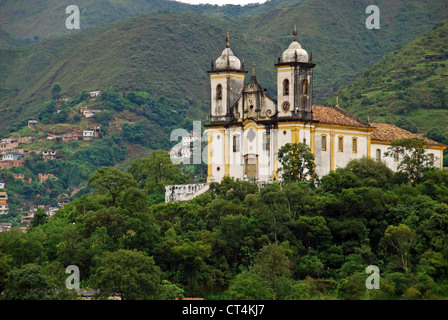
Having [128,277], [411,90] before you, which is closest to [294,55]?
[128,277]

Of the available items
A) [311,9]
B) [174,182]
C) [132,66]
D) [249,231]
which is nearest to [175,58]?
[132,66]

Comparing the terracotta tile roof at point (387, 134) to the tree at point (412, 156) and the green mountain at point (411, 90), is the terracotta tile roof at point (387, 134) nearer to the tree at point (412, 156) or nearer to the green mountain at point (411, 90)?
the tree at point (412, 156)

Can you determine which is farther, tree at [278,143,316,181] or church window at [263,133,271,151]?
church window at [263,133,271,151]

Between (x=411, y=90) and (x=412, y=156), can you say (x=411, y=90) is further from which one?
(x=412, y=156)

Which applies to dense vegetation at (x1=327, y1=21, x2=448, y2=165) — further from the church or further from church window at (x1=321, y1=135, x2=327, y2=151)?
church window at (x1=321, y1=135, x2=327, y2=151)

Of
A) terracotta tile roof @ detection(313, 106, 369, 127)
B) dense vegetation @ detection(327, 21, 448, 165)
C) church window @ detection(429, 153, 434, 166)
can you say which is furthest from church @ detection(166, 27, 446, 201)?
dense vegetation @ detection(327, 21, 448, 165)

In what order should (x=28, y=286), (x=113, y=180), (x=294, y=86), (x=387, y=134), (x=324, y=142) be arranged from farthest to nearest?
(x=387, y=134), (x=324, y=142), (x=294, y=86), (x=113, y=180), (x=28, y=286)
